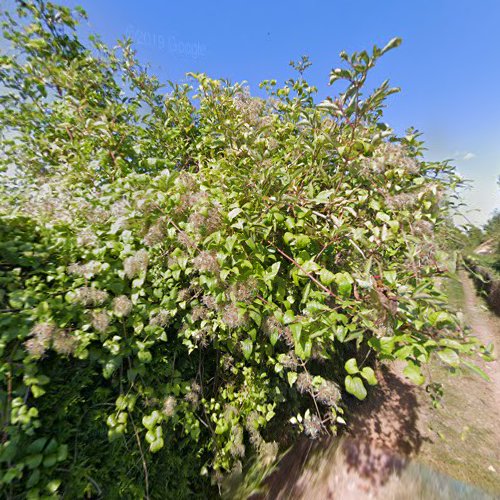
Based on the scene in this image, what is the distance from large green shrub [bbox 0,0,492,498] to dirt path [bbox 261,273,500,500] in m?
0.62

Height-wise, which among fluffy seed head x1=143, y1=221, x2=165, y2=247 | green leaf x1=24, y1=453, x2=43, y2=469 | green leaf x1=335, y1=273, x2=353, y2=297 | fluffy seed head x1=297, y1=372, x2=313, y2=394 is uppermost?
fluffy seed head x1=143, y1=221, x2=165, y2=247

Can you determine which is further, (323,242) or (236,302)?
(323,242)

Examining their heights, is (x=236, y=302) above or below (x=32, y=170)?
below

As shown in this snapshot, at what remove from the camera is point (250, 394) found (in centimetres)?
223

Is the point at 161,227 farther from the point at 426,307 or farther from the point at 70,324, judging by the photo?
the point at 426,307

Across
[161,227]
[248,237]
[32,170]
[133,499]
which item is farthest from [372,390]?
[32,170]

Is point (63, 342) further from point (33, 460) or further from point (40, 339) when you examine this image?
point (33, 460)

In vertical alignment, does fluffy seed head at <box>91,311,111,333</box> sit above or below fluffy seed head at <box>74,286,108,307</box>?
below

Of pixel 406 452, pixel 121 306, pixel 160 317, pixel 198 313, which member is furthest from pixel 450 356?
pixel 406 452

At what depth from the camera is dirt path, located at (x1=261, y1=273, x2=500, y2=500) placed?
9.82 feet

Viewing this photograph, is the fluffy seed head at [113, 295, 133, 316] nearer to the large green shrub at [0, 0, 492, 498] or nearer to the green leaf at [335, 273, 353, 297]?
the large green shrub at [0, 0, 492, 498]

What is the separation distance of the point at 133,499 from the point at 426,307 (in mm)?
2299

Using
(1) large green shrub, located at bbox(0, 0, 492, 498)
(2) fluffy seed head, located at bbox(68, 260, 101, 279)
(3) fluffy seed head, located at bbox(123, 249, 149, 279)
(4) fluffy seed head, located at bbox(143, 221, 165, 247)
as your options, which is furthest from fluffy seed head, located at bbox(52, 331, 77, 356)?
(4) fluffy seed head, located at bbox(143, 221, 165, 247)

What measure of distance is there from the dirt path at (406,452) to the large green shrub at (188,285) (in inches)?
24.2
